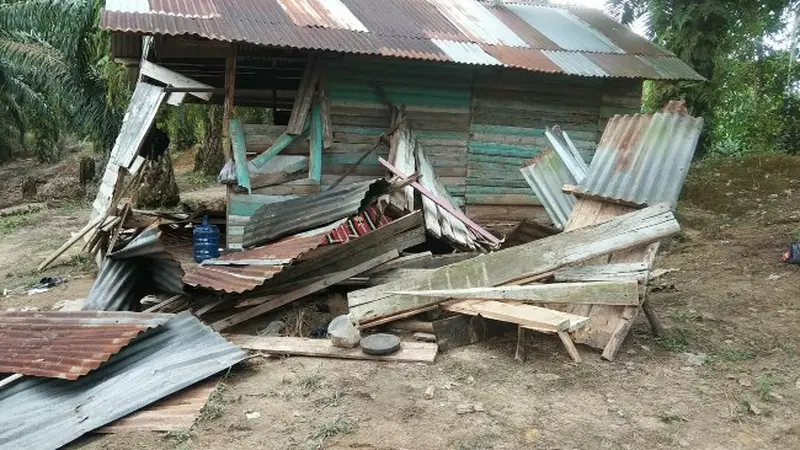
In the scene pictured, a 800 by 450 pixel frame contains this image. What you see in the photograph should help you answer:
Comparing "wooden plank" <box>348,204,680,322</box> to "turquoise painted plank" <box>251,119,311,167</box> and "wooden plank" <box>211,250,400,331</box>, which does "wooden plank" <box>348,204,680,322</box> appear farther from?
"turquoise painted plank" <box>251,119,311,167</box>

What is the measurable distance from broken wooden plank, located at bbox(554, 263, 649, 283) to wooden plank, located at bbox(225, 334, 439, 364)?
1.22 meters

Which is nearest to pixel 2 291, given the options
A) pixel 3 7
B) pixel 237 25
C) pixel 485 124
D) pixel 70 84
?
pixel 237 25

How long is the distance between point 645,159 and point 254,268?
3748 millimetres

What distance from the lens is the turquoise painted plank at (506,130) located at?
812 cm

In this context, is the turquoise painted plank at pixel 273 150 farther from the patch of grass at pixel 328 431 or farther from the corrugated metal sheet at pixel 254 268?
the patch of grass at pixel 328 431

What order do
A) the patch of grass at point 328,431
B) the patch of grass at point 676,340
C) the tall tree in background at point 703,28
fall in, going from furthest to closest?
1. the tall tree in background at point 703,28
2. the patch of grass at point 676,340
3. the patch of grass at point 328,431

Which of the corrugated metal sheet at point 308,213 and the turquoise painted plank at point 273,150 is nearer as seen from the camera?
the corrugated metal sheet at point 308,213

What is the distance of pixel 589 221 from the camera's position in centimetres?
542

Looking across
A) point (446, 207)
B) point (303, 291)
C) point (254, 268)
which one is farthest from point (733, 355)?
point (254, 268)

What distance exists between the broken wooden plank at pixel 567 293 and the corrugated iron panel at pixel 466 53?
3.33m

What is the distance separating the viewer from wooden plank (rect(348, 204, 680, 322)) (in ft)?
15.6

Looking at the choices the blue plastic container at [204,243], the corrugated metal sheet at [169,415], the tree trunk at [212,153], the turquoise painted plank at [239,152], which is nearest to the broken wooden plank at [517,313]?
the corrugated metal sheet at [169,415]

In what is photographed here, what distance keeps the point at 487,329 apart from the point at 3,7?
13786 millimetres

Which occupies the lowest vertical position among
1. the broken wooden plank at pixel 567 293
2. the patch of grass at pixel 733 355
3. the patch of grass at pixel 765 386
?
the patch of grass at pixel 765 386
